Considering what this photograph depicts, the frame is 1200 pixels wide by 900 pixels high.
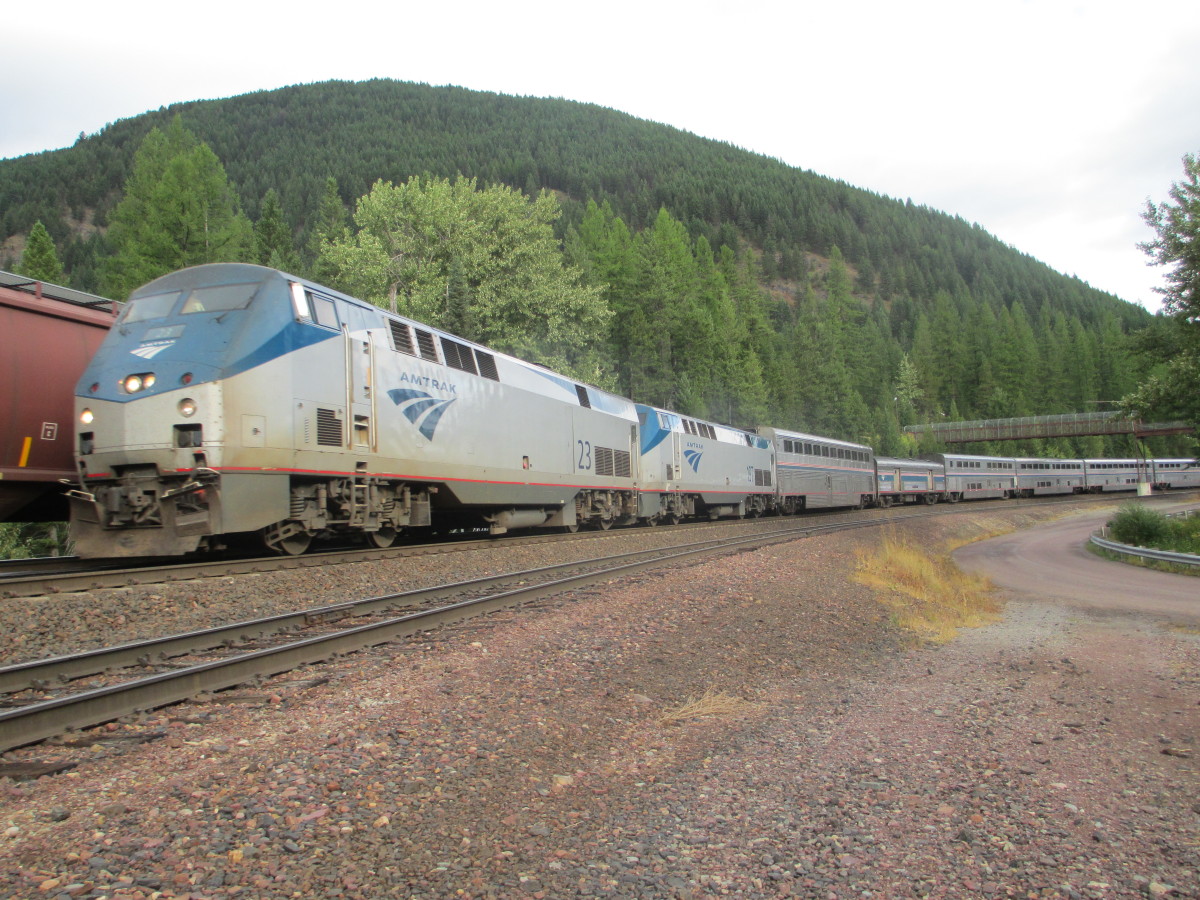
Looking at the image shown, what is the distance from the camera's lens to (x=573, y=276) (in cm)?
3831

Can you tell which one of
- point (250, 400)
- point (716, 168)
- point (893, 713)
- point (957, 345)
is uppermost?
point (716, 168)

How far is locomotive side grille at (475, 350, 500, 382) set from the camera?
1533cm

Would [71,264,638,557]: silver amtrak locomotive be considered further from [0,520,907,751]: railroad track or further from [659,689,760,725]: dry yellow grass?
[659,689,760,725]: dry yellow grass

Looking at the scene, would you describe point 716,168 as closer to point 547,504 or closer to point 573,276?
point 573,276

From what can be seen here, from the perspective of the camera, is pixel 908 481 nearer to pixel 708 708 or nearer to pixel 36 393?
pixel 36 393

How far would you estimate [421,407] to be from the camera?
1309 centimetres

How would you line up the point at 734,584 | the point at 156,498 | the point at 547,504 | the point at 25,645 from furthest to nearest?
1. the point at 547,504
2. the point at 734,584
3. the point at 156,498
4. the point at 25,645

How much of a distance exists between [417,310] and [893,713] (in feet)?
104

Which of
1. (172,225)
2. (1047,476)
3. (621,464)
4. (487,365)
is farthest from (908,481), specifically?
(172,225)

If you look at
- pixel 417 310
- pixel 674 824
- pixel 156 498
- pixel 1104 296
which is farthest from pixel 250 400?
pixel 1104 296

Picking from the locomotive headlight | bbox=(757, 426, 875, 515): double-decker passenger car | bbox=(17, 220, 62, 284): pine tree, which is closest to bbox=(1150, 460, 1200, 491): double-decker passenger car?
bbox=(757, 426, 875, 515): double-decker passenger car

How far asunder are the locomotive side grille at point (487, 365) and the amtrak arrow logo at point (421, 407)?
1.70 m

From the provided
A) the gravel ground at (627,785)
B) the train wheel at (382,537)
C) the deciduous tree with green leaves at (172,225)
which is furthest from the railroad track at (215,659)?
the deciduous tree with green leaves at (172,225)

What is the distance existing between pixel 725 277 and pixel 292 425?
7934 centimetres
